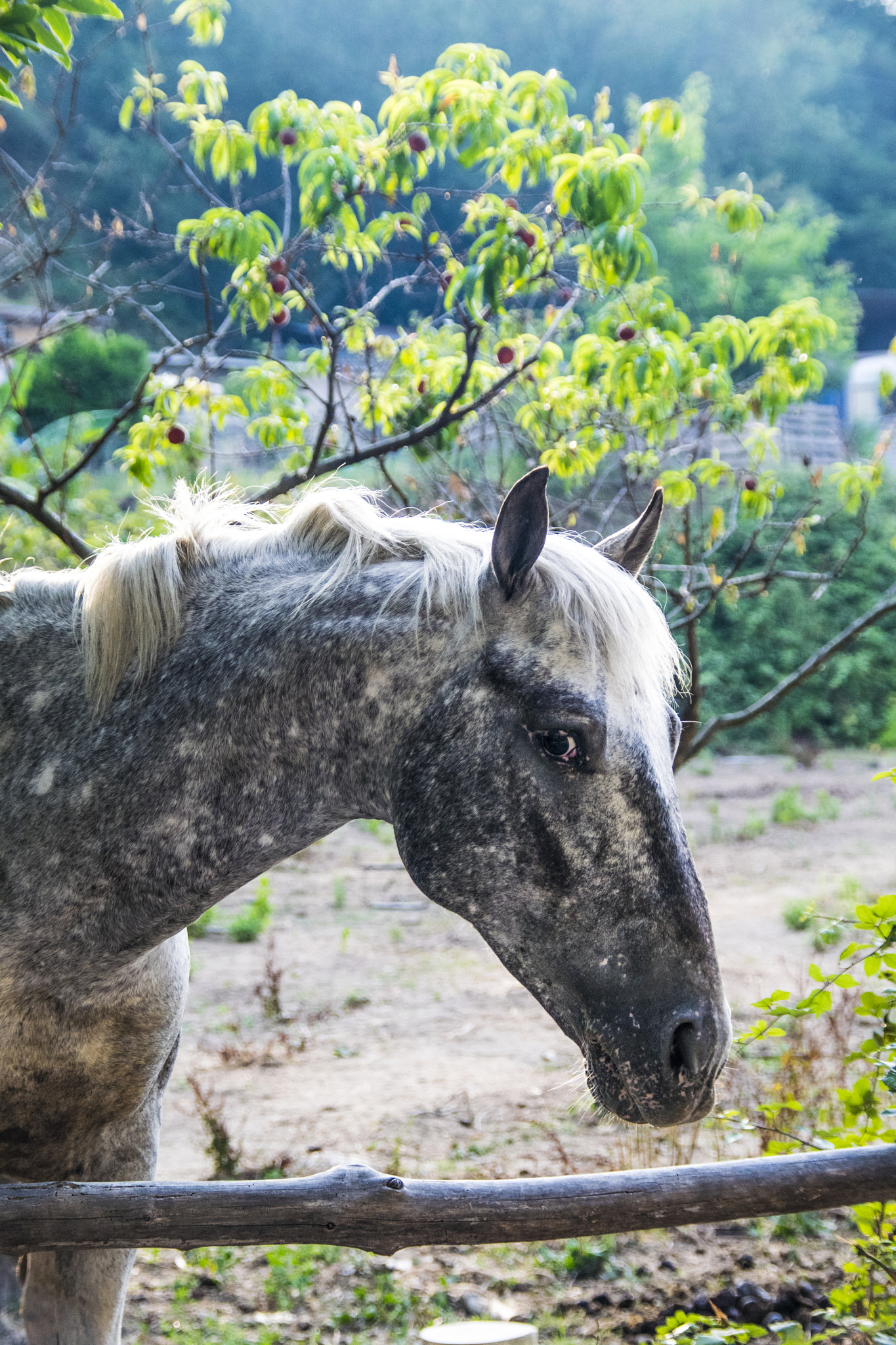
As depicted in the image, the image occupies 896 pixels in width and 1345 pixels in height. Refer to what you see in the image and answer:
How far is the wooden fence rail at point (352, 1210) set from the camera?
1239 millimetres

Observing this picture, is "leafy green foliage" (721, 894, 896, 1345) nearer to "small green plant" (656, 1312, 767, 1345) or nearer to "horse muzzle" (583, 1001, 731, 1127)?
"small green plant" (656, 1312, 767, 1345)

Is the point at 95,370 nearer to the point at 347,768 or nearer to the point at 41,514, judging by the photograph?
the point at 41,514

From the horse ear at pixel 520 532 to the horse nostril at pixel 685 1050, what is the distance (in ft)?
2.03

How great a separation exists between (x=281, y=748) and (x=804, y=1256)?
9.46ft

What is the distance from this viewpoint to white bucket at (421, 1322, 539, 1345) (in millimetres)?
2291

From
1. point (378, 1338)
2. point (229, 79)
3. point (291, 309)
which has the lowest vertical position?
point (378, 1338)

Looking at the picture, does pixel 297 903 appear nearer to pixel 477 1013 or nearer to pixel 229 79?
pixel 477 1013

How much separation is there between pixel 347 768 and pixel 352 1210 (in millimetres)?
574


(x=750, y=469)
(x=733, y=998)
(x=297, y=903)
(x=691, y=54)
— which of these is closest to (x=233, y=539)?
(x=750, y=469)

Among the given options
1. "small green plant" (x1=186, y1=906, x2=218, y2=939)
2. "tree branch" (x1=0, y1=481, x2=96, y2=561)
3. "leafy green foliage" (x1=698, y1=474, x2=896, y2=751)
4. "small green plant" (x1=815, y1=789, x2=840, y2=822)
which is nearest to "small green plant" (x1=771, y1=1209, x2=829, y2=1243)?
"tree branch" (x1=0, y1=481, x2=96, y2=561)

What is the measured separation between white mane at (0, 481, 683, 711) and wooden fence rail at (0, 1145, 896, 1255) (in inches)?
26.7

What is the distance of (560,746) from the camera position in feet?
4.22

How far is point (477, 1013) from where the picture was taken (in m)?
5.86

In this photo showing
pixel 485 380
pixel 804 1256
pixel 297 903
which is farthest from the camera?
pixel 297 903
